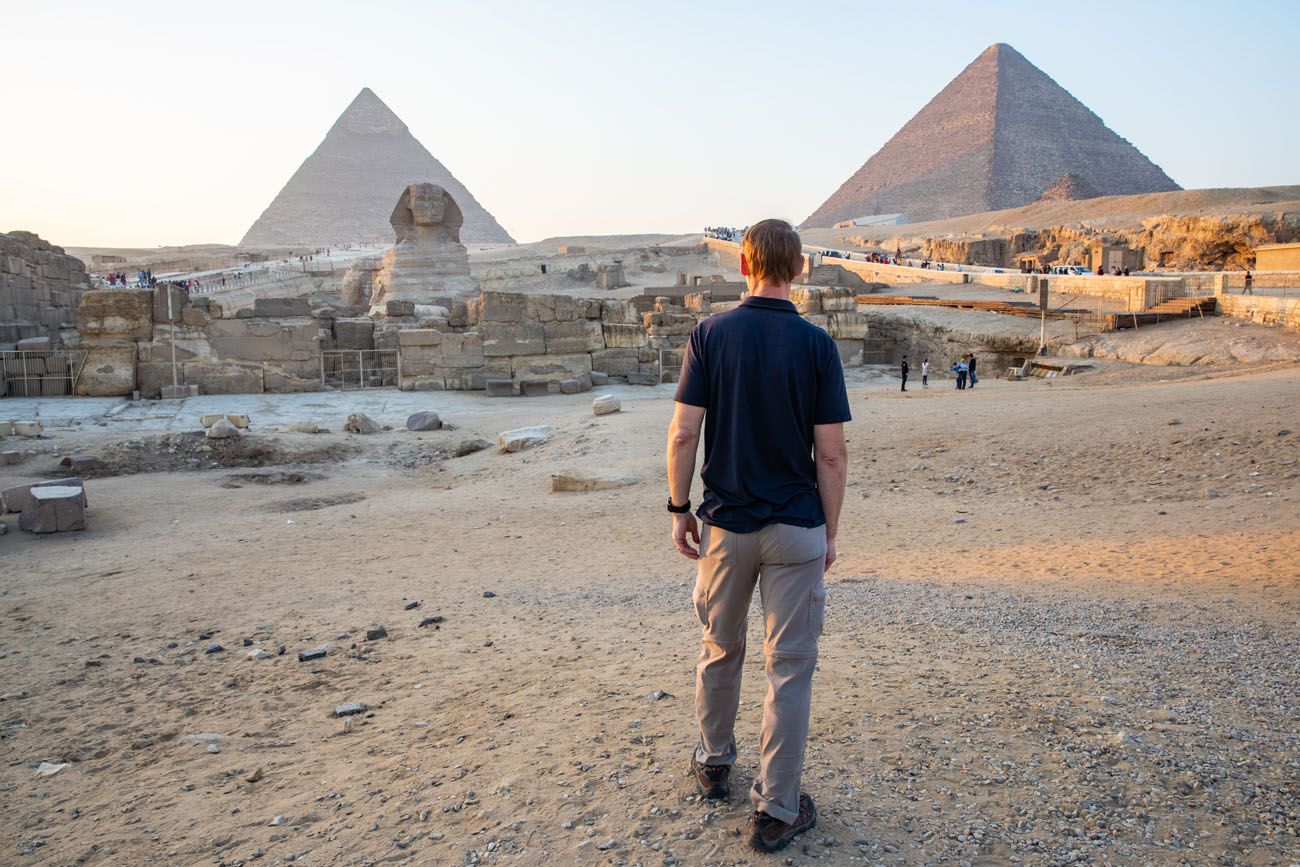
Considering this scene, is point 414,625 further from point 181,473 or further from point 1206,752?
point 181,473

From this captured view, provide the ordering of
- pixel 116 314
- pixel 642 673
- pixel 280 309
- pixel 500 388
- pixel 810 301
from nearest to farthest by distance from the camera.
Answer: pixel 642 673
pixel 116 314
pixel 500 388
pixel 280 309
pixel 810 301

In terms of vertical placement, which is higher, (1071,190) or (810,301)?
(1071,190)

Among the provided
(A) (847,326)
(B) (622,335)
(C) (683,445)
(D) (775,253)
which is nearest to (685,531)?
(C) (683,445)

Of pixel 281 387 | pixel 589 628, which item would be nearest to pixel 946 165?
pixel 281 387

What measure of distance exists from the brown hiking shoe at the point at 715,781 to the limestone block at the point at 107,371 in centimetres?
1562

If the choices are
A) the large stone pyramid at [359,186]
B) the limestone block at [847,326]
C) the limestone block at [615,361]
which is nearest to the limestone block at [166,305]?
the limestone block at [615,361]

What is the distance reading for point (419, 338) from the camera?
55.8 feet

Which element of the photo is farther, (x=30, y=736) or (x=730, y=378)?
(x=30, y=736)

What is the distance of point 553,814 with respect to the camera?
2.62 meters

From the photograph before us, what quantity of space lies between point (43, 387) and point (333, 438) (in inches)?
247

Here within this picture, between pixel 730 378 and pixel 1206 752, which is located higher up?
pixel 730 378

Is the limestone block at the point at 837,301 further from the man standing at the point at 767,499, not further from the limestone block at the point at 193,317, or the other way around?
the man standing at the point at 767,499

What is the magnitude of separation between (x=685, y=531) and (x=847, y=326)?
17.1 meters

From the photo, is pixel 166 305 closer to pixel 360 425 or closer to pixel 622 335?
pixel 360 425
